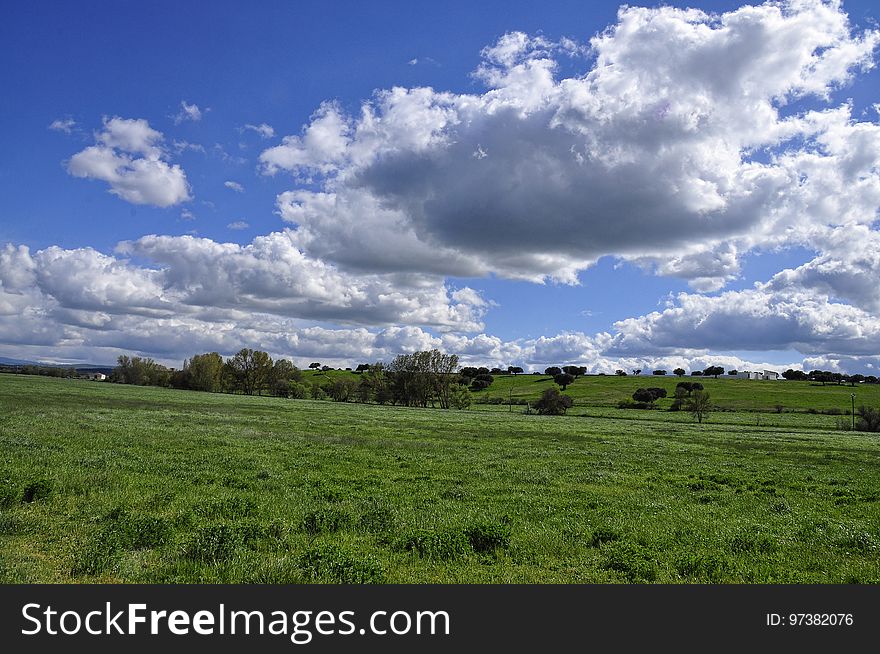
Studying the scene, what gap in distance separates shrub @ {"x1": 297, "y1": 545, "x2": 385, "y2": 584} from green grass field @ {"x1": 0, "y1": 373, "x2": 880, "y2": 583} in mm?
40

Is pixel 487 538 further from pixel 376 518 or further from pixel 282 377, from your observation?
pixel 282 377

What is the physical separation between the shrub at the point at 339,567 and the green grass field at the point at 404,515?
0.13 feet

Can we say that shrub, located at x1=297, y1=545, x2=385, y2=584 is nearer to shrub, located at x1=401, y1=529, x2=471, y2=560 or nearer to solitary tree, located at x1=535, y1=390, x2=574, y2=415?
shrub, located at x1=401, y1=529, x2=471, y2=560

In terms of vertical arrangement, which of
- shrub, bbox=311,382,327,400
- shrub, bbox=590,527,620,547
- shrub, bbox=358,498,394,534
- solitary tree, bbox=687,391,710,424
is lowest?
shrub, bbox=311,382,327,400

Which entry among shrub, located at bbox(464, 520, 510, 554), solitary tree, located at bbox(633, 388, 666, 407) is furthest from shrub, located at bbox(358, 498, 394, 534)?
solitary tree, located at bbox(633, 388, 666, 407)

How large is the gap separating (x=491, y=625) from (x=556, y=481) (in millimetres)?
15230

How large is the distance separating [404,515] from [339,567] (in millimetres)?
5222

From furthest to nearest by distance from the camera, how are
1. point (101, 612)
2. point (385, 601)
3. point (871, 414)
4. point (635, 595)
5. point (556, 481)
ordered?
point (871, 414) < point (556, 481) < point (635, 595) < point (385, 601) < point (101, 612)

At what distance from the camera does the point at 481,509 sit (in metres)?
16.8

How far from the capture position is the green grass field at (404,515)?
10.9 meters

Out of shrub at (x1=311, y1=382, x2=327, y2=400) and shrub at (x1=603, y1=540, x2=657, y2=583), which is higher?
shrub at (x1=603, y1=540, x2=657, y2=583)

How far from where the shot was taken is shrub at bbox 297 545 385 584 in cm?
995

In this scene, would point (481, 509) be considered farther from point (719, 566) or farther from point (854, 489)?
point (854, 489)

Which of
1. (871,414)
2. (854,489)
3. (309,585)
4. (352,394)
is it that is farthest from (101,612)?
(352,394)
